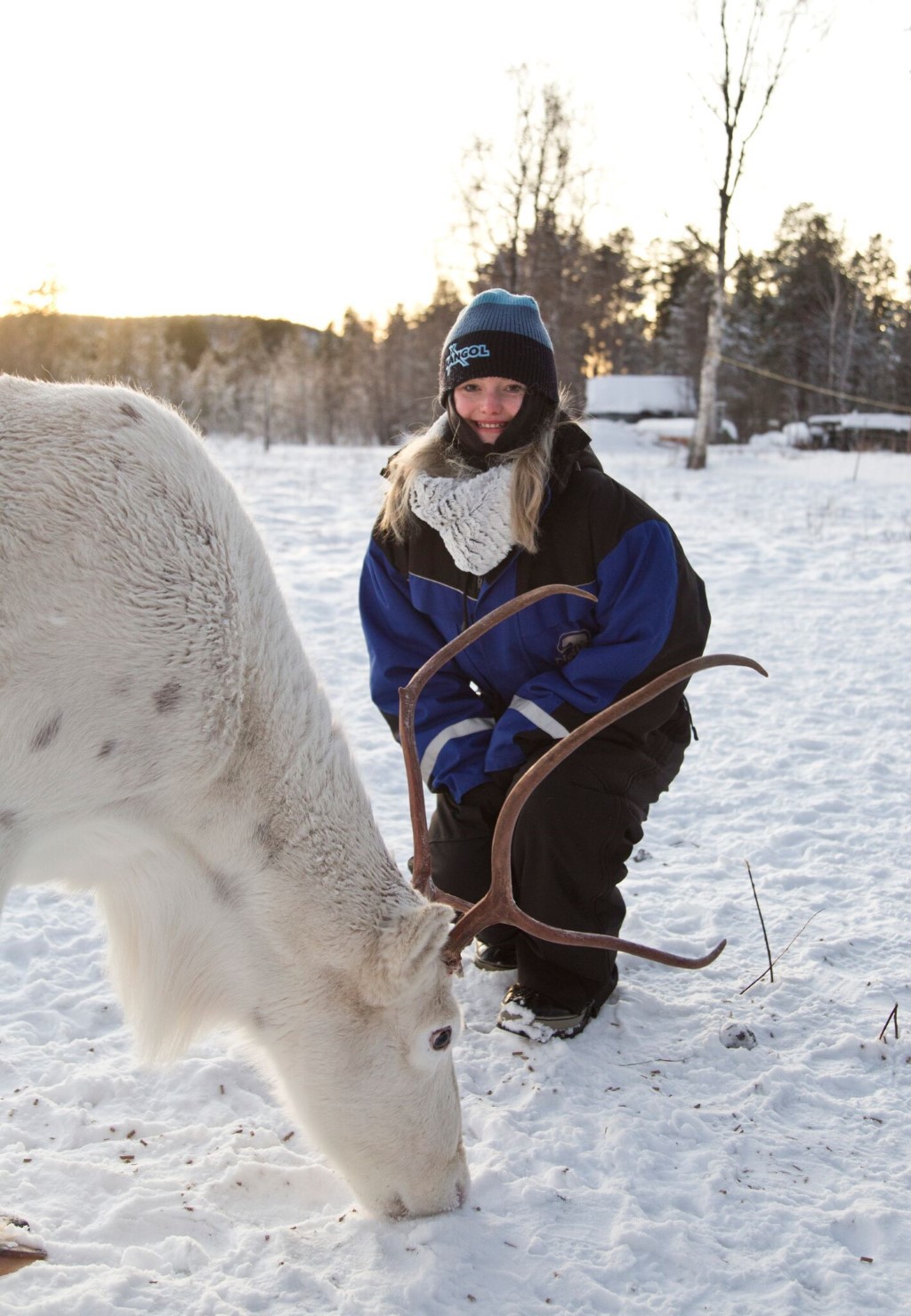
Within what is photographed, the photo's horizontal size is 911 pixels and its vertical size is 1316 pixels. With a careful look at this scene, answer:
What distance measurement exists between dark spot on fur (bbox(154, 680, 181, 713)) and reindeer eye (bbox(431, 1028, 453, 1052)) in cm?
78

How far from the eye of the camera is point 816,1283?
1.79 meters

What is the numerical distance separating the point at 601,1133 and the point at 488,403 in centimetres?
181

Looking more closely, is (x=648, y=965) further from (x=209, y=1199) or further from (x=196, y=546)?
(x=196, y=546)

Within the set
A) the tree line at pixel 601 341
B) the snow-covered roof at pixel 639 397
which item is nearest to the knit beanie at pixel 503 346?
the tree line at pixel 601 341

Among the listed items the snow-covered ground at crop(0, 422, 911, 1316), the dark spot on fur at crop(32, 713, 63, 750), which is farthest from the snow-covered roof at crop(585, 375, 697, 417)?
the dark spot on fur at crop(32, 713, 63, 750)

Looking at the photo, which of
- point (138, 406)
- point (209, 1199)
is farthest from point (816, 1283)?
point (138, 406)

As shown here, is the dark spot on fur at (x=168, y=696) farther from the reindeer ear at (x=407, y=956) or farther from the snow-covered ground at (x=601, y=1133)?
the reindeer ear at (x=407, y=956)

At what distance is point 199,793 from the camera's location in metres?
1.78

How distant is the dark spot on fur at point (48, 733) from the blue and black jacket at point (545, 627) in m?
1.27

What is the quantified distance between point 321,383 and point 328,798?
42.8 m

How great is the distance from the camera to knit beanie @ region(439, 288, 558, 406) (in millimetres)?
2631

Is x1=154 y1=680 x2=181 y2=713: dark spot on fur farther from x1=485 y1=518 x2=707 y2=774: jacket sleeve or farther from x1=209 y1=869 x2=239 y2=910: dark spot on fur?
x1=485 y1=518 x2=707 y2=774: jacket sleeve

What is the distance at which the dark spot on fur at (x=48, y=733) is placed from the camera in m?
1.63

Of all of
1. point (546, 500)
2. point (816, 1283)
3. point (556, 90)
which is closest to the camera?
point (816, 1283)
